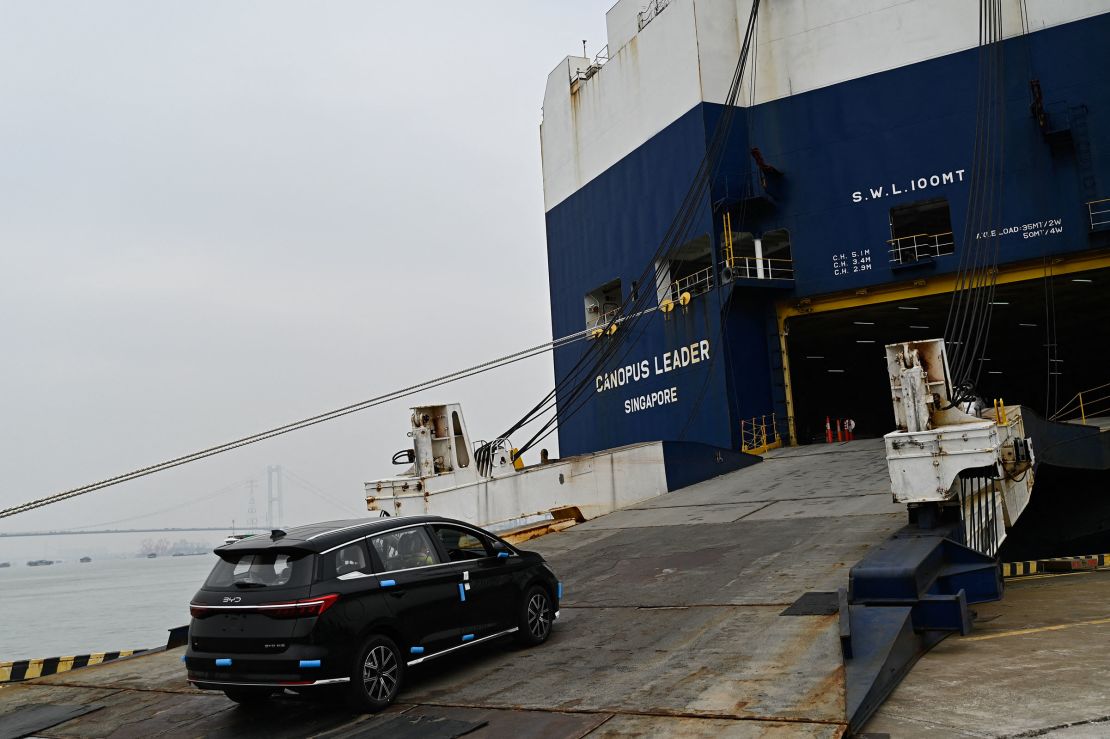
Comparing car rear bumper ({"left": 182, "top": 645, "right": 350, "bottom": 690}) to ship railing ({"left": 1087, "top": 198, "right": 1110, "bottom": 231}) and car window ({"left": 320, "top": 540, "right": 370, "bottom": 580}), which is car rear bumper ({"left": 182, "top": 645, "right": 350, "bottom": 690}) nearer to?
car window ({"left": 320, "top": 540, "right": 370, "bottom": 580})

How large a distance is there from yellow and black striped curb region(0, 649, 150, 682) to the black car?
4218 millimetres

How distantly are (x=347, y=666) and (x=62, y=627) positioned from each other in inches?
1402

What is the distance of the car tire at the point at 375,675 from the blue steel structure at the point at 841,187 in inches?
764

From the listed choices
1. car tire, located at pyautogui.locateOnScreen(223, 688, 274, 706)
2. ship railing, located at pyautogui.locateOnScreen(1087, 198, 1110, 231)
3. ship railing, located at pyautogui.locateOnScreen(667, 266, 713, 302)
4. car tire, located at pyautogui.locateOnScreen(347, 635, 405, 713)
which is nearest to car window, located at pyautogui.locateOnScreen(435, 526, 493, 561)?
car tire, located at pyautogui.locateOnScreen(347, 635, 405, 713)

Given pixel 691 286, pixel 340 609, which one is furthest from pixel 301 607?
pixel 691 286

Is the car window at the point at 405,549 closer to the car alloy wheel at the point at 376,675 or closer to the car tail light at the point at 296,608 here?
the car alloy wheel at the point at 376,675

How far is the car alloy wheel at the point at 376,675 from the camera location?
7.07 metres

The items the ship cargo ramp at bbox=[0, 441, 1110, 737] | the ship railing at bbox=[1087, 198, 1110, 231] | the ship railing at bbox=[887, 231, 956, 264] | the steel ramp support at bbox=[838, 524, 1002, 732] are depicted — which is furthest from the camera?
the ship railing at bbox=[887, 231, 956, 264]

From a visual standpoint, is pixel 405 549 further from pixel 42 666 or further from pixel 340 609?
pixel 42 666

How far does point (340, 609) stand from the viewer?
7.05 meters

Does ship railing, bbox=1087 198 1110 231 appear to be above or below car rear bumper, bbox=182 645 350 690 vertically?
above

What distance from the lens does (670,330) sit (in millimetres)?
28188

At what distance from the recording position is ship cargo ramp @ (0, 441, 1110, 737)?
641 centimetres

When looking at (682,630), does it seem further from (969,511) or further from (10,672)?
(10,672)
